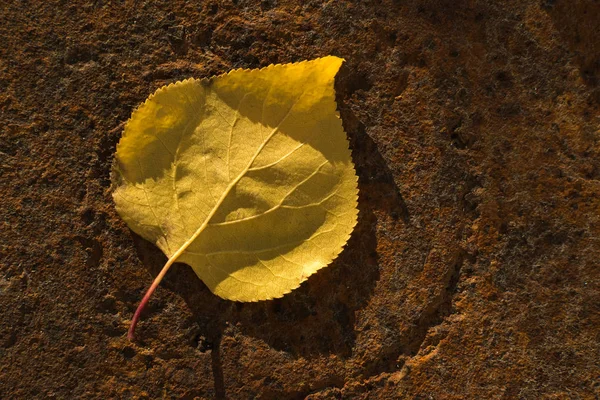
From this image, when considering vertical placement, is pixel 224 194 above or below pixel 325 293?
above

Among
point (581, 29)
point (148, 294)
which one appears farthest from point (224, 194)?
point (581, 29)

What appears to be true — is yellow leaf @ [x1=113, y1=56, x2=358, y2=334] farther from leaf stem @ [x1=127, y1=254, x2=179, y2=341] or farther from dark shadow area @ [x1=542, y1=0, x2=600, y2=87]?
dark shadow area @ [x1=542, y1=0, x2=600, y2=87]

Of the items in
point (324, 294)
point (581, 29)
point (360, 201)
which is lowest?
point (324, 294)

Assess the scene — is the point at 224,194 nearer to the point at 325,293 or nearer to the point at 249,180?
the point at 249,180

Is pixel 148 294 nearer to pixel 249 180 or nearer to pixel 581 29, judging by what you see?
pixel 249 180

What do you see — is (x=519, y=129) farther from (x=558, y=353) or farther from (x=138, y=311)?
(x=138, y=311)

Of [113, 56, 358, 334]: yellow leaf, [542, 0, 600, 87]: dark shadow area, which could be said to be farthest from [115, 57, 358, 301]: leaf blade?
[542, 0, 600, 87]: dark shadow area
